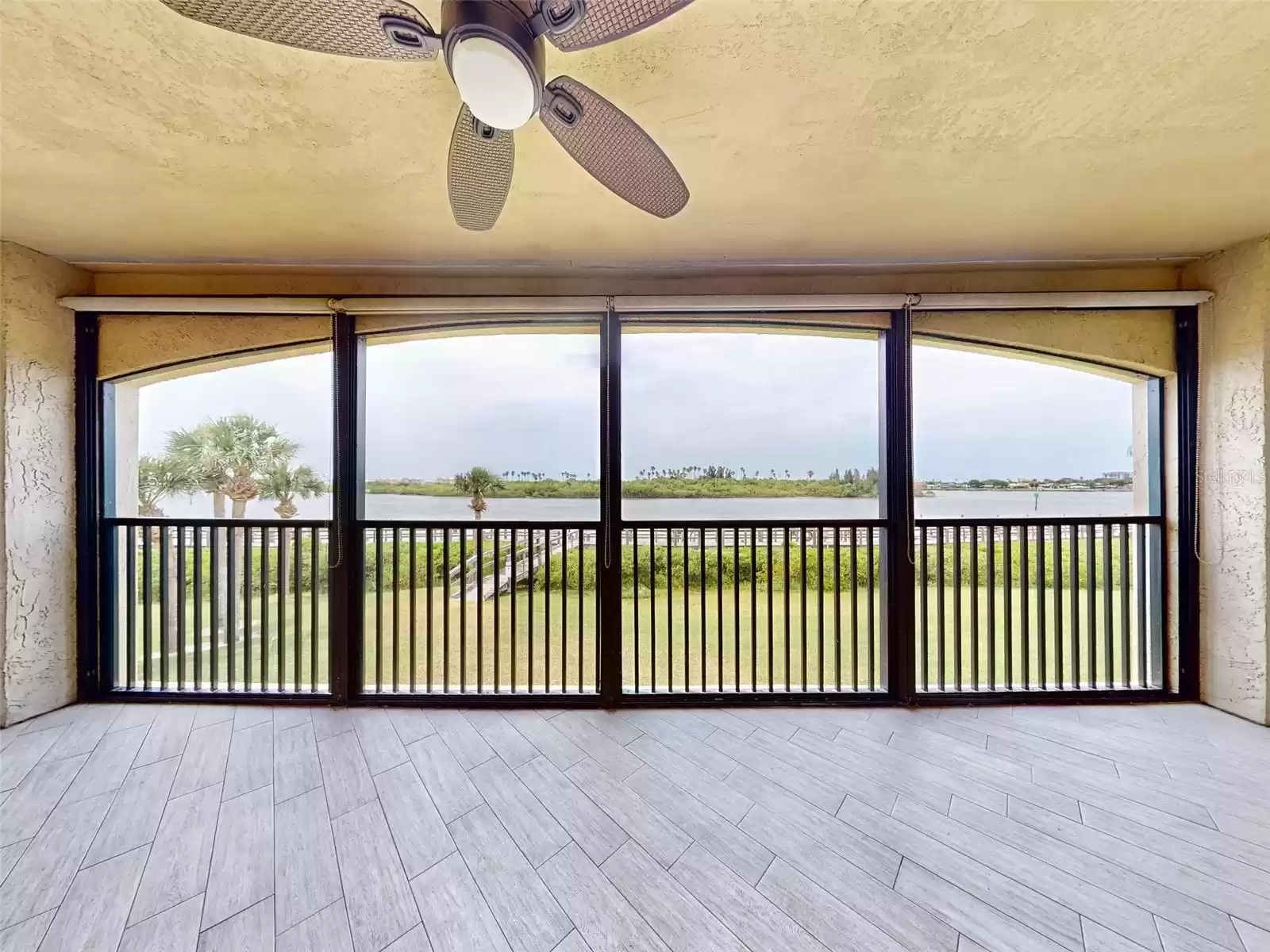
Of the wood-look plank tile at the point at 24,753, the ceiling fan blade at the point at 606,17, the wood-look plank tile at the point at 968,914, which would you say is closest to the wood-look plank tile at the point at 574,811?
the wood-look plank tile at the point at 968,914

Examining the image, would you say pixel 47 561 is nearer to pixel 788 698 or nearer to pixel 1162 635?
pixel 788 698

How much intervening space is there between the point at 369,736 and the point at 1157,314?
4690mm

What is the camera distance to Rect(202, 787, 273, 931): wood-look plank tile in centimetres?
126

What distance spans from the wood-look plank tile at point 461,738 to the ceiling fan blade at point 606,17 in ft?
7.90

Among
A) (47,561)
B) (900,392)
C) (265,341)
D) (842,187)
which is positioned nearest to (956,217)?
(842,187)

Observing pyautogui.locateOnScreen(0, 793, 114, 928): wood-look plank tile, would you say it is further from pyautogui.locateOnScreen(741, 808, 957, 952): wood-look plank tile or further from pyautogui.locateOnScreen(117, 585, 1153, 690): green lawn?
pyautogui.locateOnScreen(741, 808, 957, 952): wood-look plank tile

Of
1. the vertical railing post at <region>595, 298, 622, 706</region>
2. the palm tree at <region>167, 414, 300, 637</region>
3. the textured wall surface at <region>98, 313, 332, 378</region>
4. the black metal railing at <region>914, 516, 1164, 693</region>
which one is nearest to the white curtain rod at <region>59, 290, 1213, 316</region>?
the textured wall surface at <region>98, 313, 332, 378</region>

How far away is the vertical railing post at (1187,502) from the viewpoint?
2.33 meters

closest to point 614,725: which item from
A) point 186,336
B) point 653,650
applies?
point 653,650

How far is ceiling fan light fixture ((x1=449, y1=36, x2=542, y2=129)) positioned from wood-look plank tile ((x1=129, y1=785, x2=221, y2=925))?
7.49 ft

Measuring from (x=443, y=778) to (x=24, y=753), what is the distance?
1.92 m

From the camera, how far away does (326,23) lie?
2.71 ft

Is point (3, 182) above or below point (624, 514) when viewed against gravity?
above

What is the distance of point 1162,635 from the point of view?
7.93ft
